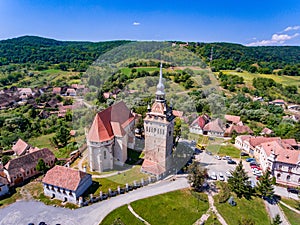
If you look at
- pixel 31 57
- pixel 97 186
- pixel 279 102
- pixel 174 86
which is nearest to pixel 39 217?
pixel 97 186

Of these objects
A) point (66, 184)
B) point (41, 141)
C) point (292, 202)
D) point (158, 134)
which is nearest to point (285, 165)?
point (292, 202)

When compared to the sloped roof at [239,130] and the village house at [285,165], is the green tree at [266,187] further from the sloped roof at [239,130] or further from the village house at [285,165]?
the sloped roof at [239,130]

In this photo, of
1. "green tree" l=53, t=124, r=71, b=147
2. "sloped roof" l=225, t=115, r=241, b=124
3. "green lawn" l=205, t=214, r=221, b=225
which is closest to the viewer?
"green lawn" l=205, t=214, r=221, b=225

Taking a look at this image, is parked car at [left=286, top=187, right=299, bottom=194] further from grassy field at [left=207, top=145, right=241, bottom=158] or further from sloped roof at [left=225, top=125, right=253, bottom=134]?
sloped roof at [left=225, top=125, right=253, bottom=134]

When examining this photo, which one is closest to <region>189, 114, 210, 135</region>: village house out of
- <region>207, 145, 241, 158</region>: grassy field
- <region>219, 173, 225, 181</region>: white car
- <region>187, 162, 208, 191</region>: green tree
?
<region>207, 145, 241, 158</region>: grassy field

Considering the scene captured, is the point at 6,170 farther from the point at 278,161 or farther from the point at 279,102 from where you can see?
the point at 279,102

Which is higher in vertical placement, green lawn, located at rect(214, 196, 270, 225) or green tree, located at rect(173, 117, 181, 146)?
green tree, located at rect(173, 117, 181, 146)
